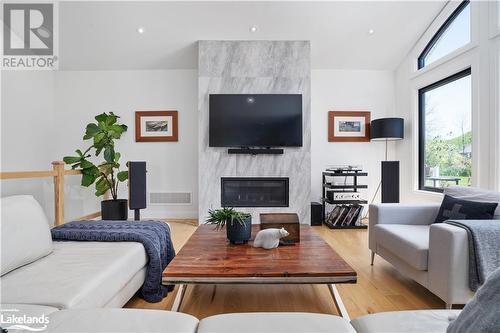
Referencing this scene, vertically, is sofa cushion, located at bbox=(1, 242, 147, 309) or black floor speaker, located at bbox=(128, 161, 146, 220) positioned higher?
black floor speaker, located at bbox=(128, 161, 146, 220)

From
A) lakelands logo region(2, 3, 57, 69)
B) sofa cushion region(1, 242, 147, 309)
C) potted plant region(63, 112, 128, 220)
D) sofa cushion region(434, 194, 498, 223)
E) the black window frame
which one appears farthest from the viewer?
lakelands logo region(2, 3, 57, 69)

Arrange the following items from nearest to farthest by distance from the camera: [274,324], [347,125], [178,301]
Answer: [274,324], [178,301], [347,125]

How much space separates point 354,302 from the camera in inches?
72.8

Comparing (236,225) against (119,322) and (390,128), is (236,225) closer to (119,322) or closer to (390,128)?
(119,322)

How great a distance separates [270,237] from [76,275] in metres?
1.10

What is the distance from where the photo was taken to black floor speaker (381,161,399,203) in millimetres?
3402

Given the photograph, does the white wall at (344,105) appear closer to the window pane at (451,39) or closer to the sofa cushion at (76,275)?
the window pane at (451,39)

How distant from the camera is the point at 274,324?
2.66 ft

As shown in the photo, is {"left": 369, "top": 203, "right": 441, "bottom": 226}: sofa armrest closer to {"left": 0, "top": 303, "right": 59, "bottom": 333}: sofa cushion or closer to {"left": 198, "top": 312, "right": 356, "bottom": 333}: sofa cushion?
{"left": 198, "top": 312, "right": 356, "bottom": 333}: sofa cushion

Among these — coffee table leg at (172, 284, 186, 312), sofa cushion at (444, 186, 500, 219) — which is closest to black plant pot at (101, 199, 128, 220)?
coffee table leg at (172, 284, 186, 312)

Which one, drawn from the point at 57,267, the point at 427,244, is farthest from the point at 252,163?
the point at 57,267

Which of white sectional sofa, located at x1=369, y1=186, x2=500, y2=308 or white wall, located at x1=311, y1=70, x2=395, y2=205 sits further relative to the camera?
white wall, located at x1=311, y1=70, x2=395, y2=205

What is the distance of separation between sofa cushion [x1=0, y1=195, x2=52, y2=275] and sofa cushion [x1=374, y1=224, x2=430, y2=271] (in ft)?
7.62

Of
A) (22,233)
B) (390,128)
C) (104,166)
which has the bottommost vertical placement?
(22,233)
